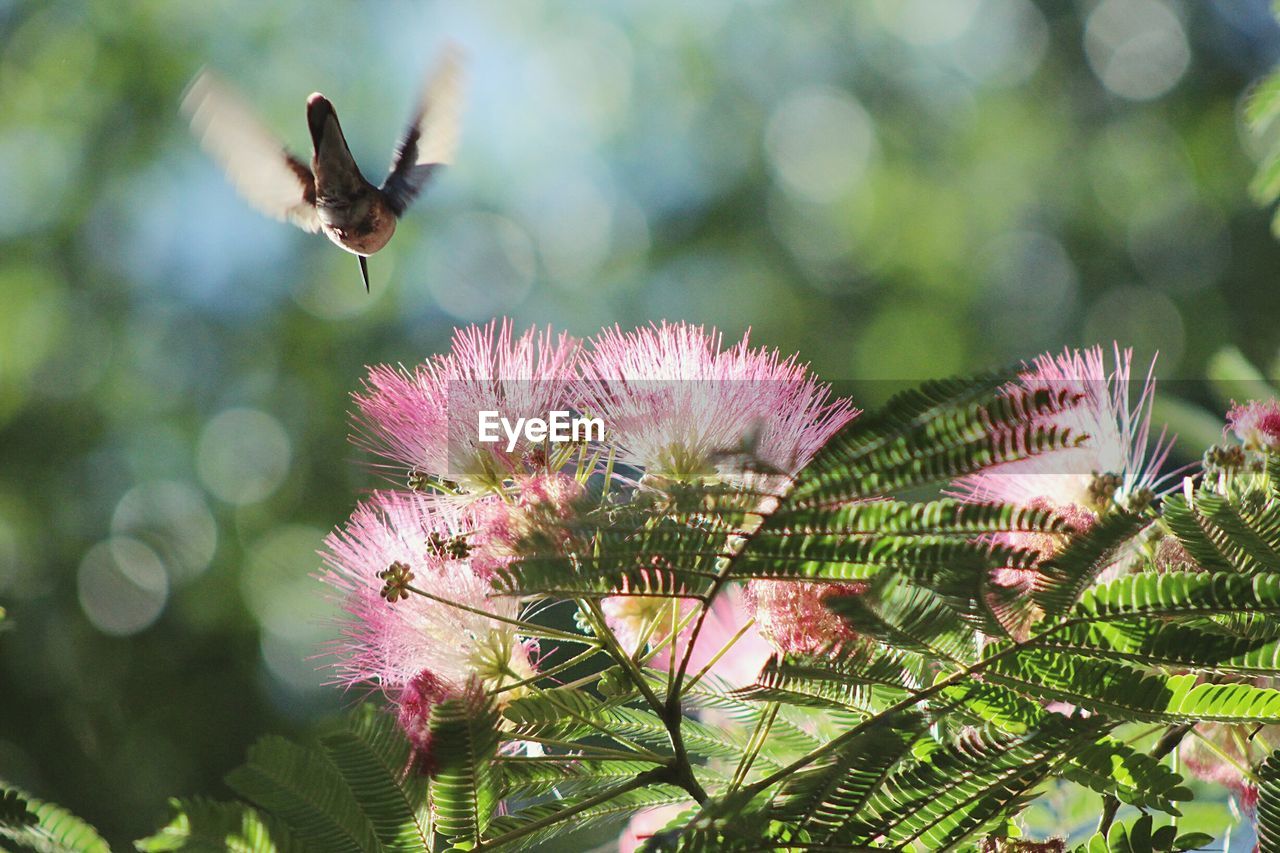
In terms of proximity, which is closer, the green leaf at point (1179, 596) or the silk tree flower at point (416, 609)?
the green leaf at point (1179, 596)

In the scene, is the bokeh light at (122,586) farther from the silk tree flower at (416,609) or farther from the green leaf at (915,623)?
the green leaf at (915,623)

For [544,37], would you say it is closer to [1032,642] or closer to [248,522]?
[248,522]

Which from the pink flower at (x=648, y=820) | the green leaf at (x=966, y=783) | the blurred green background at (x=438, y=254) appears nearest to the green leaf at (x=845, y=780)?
the green leaf at (x=966, y=783)

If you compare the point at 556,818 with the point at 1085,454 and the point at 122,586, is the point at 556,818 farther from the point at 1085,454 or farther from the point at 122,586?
the point at 122,586

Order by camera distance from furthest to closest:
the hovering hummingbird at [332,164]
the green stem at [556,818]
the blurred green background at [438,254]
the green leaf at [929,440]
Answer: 1. the blurred green background at [438,254]
2. the hovering hummingbird at [332,164]
3. the green stem at [556,818]
4. the green leaf at [929,440]

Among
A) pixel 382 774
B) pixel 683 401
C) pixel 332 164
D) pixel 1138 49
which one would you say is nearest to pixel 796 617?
pixel 683 401

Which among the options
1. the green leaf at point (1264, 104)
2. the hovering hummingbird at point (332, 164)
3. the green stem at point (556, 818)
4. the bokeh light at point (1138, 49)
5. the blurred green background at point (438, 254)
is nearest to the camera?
the green stem at point (556, 818)

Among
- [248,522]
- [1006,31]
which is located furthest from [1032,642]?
[1006,31]
